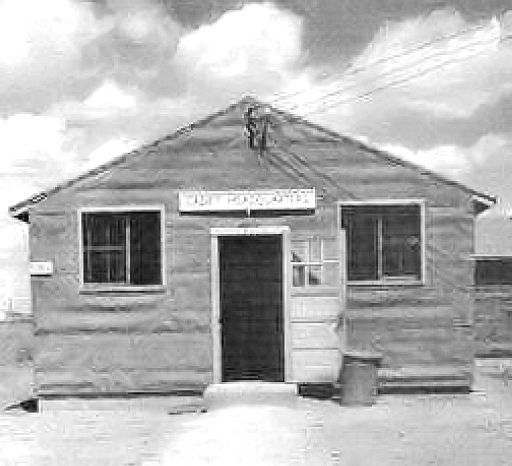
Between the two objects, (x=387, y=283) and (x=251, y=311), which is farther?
→ (x=251, y=311)

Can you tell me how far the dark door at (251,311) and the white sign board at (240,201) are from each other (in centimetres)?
85

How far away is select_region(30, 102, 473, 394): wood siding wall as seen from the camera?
13219 mm

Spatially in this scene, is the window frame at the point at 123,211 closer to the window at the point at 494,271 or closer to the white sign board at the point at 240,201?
the white sign board at the point at 240,201

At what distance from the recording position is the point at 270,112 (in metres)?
13.3

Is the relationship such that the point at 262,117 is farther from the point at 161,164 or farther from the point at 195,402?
the point at 195,402

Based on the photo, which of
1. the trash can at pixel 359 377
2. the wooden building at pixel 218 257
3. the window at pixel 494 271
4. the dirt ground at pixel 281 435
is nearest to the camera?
the dirt ground at pixel 281 435

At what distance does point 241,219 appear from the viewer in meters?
13.3

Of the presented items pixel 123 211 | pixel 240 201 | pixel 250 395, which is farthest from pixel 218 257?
pixel 250 395

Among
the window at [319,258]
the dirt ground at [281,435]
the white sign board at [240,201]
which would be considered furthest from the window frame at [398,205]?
the dirt ground at [281,435]

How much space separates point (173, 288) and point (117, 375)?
166 centimetres

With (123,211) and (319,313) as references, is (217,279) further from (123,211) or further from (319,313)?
(123,211)

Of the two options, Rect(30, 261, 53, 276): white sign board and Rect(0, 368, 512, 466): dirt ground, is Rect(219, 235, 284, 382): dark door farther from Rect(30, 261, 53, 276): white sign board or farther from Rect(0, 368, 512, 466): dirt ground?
Rect(30, 261, 53, 276): white sign board

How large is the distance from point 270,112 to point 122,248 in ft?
10.8

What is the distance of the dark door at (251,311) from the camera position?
13922 millimetres
